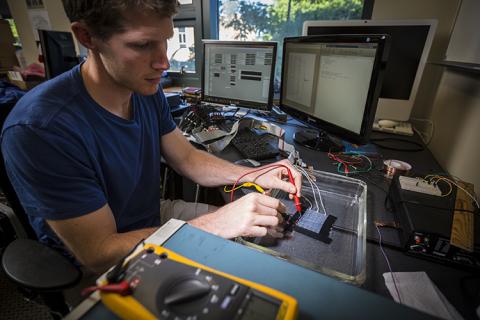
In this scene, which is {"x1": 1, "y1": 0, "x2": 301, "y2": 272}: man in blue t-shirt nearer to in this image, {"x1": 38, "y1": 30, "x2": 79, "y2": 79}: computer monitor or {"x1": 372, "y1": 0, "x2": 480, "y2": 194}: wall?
{"x1": 372, "y1": 0, "x2": 480, "y2": 194}: wall

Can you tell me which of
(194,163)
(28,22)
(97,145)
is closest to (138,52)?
(97,145)

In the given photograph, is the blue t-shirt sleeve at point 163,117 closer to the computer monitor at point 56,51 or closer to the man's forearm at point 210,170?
the man's forearm at point 210,170

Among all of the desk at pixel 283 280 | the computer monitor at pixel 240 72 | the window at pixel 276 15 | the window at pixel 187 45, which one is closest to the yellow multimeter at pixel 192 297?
the desk at pixel 283 280

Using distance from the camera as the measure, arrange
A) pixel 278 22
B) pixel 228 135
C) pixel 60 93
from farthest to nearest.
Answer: pixel 278 22
pixel 228 135
pixel 60 93

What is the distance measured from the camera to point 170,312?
0.30 meters

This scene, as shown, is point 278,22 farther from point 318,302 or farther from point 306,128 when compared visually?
point 318,302

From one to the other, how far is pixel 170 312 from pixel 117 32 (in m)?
0.68

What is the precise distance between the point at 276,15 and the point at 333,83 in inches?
52.8

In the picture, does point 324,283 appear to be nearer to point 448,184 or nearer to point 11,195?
point 448,184

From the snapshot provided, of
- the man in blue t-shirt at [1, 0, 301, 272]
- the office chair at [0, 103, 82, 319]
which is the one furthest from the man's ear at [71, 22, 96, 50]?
the office chair at [0, 103, 82, 319]

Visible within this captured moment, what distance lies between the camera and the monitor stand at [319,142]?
131 centimetres

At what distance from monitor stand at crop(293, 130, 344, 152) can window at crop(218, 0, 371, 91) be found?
0.66 m

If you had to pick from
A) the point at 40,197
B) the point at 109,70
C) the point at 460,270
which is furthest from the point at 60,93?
the point at 460,270

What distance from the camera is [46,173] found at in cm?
63
